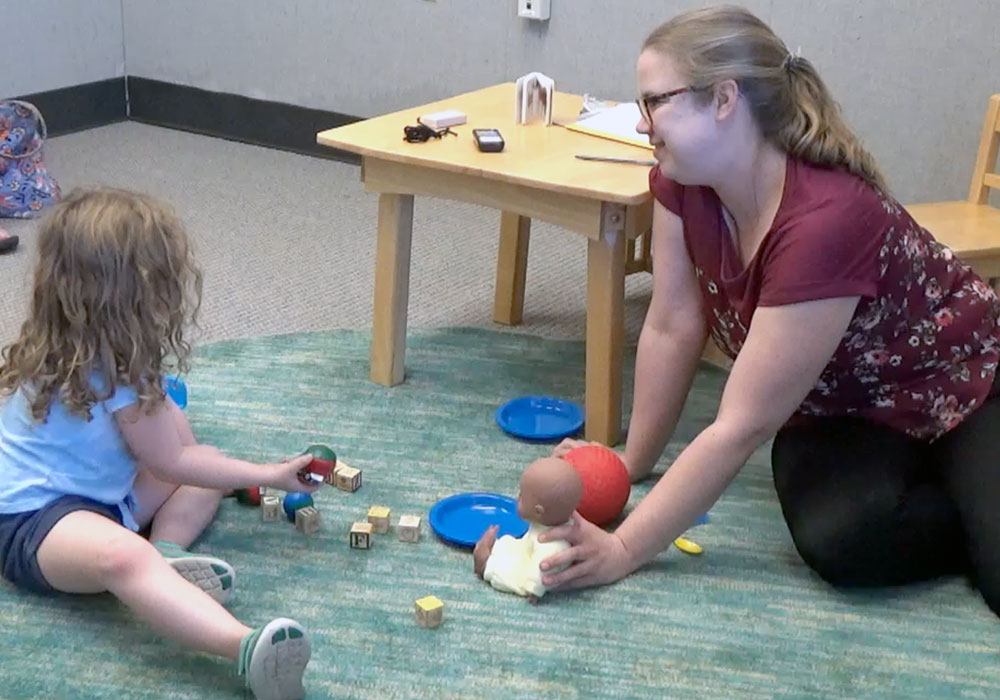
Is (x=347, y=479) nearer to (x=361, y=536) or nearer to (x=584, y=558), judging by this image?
(x=361, y=536)

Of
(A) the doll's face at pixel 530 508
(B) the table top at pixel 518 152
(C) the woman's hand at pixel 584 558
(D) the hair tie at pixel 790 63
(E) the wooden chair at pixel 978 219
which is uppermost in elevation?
(D) the hair tie at pixel 790 63

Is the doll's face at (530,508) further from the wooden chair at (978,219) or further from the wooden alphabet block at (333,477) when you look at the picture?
the wooden chair at (978,219)

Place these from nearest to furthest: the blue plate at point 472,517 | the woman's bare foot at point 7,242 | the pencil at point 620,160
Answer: the blue plate at point 472,517 → the pencil at point 620,160 → the woman's bare foot at point 7,242

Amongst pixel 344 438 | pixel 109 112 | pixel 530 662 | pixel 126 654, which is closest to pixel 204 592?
pixel 126 654

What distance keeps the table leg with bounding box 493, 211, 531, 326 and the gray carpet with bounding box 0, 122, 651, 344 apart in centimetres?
4

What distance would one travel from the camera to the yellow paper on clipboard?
191 cm

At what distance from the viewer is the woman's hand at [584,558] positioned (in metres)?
1.44

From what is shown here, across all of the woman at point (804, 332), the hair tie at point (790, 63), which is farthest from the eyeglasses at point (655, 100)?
the hair tie at point (790, 63)

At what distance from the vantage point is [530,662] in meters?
1.34

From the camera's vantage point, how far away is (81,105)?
12.0 ft

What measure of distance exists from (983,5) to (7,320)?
2.00m

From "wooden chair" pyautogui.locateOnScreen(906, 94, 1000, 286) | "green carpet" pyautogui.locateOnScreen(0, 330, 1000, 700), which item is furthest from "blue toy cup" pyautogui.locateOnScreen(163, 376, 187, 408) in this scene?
"wooden chair" pyautogui.locateOnScreen(906, 94, 1000, 286)

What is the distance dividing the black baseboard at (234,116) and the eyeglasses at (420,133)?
5.12 ft

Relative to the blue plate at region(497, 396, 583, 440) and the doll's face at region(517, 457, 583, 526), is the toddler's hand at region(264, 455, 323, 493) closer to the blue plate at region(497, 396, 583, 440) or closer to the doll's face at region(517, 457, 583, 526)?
the doll's face at region(517, 457, 583, 526)
